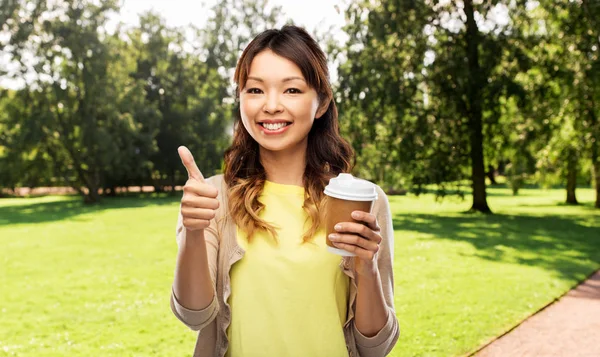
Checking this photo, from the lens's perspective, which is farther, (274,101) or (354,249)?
(274,101)

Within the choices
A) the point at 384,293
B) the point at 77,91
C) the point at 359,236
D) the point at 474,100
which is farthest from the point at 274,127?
the point at 77,91

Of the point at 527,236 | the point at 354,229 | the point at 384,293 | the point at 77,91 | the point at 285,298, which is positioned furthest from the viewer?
the point at 77,91

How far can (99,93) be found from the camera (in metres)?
35.5

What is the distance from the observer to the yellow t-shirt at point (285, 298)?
2.07m

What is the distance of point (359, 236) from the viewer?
5.93 feet

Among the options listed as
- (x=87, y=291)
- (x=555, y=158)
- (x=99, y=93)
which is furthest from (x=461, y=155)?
(x=99, y=93)

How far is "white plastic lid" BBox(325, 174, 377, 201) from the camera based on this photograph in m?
1.78

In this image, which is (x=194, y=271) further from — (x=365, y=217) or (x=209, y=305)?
(x=365, y=217)

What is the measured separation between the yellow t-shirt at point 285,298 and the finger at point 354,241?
32 cm

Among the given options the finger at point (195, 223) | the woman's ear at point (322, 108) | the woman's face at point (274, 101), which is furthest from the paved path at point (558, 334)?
the finger at point (195, 223)

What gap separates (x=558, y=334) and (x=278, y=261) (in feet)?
19.9

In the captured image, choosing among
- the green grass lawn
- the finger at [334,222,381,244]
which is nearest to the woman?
the finger at [334,222,381,244]

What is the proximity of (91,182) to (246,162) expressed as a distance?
1469 inches

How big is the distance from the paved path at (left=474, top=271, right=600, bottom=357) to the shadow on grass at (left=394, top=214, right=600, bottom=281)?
7.49 ft
